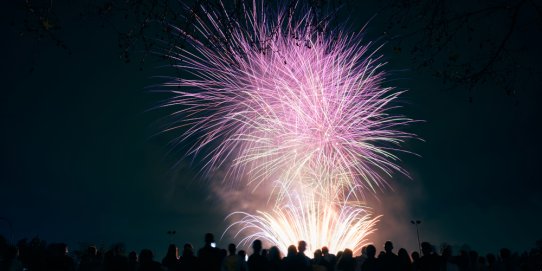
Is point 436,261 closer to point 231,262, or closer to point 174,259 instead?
point 231,262

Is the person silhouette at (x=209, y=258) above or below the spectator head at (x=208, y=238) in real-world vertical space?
below

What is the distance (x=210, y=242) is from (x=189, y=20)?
4.78 metres

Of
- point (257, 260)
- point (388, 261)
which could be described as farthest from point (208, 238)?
point (388, 261)

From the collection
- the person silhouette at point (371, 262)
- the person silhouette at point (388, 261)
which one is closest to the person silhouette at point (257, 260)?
the person silhouette at point (371, 262)

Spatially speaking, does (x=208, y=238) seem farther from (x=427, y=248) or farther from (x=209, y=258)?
(x=427, y=248)

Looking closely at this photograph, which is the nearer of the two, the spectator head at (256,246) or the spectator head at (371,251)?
the spectator head at (371,251)

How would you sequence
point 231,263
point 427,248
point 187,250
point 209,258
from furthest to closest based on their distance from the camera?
point 187,250
point 231,263
point 427,248
point 209,258

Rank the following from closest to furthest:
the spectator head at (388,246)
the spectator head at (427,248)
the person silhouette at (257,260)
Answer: the spectator head at (427,248), the spectator head at (388,246), the person silhouette at (257,260)

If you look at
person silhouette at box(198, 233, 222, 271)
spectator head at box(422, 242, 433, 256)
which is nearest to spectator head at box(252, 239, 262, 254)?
person silhouette at box(198, 233, 222, 271)

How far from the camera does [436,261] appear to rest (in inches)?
322

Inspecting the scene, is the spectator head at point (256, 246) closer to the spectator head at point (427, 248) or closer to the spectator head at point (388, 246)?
the spectator head at point (388, 246)

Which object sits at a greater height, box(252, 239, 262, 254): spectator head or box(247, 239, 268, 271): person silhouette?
box(252, 239, 262, 254): spectator head

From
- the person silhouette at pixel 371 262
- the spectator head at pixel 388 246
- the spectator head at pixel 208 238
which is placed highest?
the spectator head at pixel 208 238

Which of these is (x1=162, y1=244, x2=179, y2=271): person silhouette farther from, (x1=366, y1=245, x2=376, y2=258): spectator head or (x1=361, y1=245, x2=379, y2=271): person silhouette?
(x1=366, y1=245, x2=376, y2=258): spectator head
